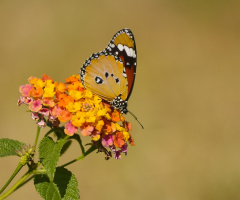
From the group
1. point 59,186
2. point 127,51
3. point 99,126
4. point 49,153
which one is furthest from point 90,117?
point 127,51

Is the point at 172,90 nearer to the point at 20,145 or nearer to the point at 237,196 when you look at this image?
the point at 237,196

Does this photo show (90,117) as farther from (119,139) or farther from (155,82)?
(155,82)

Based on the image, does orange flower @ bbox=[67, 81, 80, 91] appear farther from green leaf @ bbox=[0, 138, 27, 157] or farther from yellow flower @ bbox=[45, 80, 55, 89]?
green leaf @ bbox=[0, 138, 27, 157]

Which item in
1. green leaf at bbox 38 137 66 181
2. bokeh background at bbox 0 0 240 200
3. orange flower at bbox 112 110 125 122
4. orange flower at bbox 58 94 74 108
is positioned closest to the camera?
green leaf at bbox 38 137 66 181

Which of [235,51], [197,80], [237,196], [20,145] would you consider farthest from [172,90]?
[20,145]

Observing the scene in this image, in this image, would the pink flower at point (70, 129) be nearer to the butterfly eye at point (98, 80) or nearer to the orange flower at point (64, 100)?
the orange flower at point (64, 100)

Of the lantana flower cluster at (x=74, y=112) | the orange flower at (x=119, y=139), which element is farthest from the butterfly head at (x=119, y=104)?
the orange flower at (x=119, y=139)

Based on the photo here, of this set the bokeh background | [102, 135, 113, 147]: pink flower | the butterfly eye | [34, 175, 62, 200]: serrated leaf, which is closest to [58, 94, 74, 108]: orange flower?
[102, 135, 113, 147]: pink flower

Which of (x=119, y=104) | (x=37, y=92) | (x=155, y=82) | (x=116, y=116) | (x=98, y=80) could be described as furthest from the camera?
(x=155, y=82)
